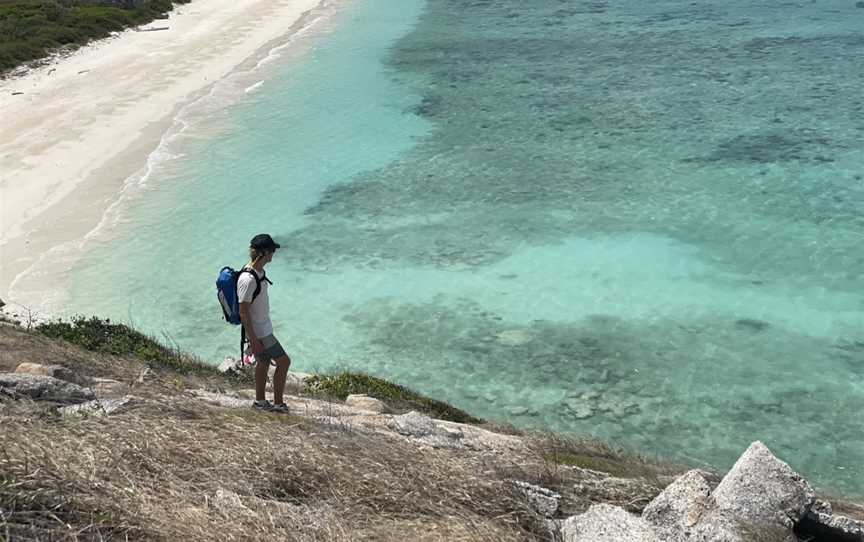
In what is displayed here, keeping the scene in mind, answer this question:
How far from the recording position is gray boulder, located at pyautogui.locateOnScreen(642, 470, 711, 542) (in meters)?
7.07

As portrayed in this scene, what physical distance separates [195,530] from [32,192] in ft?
73.6

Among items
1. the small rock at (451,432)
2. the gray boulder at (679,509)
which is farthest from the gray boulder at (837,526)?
the small rock at (451,432)

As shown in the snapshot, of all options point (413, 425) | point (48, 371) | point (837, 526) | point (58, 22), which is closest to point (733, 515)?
point (837, 526)

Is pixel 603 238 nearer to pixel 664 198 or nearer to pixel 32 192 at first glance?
pixel 664 198

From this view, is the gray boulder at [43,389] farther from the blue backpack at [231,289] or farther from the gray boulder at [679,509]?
the gray boulder at [679,509]

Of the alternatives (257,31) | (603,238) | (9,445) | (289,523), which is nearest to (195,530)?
(289,523)

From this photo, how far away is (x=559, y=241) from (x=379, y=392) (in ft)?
Result: 34.7

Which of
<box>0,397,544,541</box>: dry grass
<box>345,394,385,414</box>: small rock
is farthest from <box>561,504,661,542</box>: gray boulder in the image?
<box>345,394,385,414</box>: small rock

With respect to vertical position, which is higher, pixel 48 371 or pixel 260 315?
pixel 260 315

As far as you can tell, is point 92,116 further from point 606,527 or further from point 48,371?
point 606,527

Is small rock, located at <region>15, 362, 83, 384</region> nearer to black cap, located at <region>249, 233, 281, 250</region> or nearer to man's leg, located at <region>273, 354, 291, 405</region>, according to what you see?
man's leg, located at <region>273, 354, 291, 405</region>

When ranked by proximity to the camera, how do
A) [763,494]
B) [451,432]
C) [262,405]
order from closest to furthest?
[763,494]
[262,405]
[451,432]

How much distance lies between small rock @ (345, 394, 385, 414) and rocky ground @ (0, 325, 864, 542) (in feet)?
6.68

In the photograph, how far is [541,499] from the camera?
734 cm
